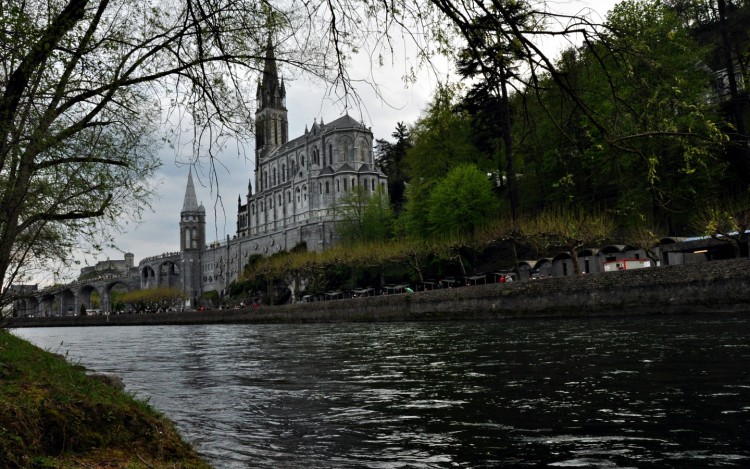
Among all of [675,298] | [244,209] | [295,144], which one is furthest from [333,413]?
[244,209]

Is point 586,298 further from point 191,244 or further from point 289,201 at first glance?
point 191,244

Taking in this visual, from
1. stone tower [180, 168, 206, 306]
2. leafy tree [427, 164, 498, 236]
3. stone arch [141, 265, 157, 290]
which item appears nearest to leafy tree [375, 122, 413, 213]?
leafy tree [427, 164, 498, 236]

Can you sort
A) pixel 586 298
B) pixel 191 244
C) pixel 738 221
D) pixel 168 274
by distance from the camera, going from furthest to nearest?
pixel 168 274 < pixel 191 244 < pixel 586 298 < pixel 738 221

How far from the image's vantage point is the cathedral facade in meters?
99.0

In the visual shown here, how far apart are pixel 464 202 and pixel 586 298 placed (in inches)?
942

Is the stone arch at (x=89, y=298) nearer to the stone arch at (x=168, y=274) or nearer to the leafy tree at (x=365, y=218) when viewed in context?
the stone arch at (x=168, y=274)

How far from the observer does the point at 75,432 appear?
5199mm

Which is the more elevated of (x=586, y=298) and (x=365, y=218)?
(x=365, y=218)

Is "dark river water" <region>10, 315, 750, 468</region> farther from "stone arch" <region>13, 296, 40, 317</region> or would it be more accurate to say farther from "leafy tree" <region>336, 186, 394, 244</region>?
"leafy tree" <region>336, 186, 394, 244</region>

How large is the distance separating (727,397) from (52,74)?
30.9 feet

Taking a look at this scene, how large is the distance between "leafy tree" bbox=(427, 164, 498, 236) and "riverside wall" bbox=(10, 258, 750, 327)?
43.8ft

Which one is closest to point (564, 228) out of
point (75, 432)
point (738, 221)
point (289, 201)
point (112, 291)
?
point (738, 221)

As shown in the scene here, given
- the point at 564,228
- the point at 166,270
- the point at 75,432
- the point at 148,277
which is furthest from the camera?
the point at 148,277

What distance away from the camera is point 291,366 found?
15898 millimetres
